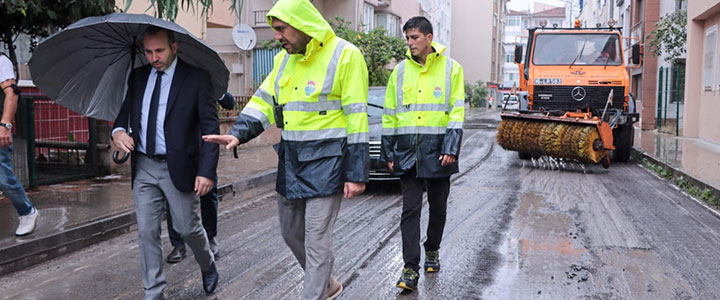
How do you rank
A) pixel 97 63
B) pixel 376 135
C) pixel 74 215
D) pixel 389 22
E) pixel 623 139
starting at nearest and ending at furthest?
pixel 97 63, pixel 74 215, pixel 376 135, pixel 623 139, pixel 389 22

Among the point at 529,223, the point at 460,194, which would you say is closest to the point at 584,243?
the point at 529,223

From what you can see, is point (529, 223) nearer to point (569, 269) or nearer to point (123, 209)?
point (569, 269)

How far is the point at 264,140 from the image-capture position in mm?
17328

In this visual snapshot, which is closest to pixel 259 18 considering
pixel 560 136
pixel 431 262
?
pixel 560 136

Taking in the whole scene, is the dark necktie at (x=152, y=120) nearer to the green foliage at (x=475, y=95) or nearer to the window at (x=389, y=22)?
the window at (x=389, y=22)

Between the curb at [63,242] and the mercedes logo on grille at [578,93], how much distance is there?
30.7 feet

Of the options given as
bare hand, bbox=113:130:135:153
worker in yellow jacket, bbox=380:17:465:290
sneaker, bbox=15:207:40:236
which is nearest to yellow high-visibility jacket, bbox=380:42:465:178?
worker in yellow jacket, bbox=380:17:465:290

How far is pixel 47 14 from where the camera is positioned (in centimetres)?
804

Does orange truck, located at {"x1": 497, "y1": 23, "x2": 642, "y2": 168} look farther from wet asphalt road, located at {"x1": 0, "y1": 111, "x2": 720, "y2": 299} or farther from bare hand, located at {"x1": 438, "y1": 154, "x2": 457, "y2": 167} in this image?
bare hand, located at {"x1": 438, "y1": 154, "x2": 457, "y2": 167}

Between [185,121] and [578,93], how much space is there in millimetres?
10936

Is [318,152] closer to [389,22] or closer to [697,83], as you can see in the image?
[697,83]

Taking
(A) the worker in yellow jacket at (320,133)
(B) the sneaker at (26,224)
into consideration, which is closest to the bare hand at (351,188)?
(A) the worker in yellow jacket at (320,133)

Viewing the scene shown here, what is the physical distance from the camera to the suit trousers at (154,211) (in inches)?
161

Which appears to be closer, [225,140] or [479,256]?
[225,140]
